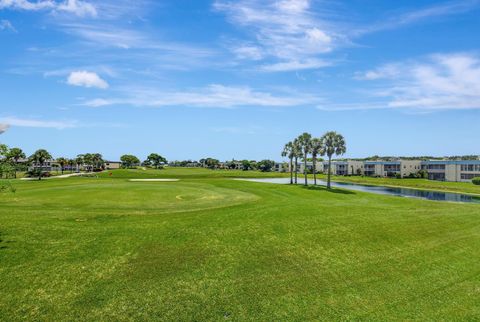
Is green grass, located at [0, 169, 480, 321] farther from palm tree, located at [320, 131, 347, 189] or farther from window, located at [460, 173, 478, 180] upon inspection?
window, located at [460, 173, 478, 180]

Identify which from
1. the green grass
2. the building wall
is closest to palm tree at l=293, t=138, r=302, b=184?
the green grass

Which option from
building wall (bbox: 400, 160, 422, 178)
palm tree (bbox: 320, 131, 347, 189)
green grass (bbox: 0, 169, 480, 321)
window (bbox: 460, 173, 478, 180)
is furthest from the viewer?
building wall (bbox: 400, 160, 422, 178)

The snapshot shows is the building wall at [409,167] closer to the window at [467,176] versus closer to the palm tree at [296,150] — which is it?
the window at [467,176]

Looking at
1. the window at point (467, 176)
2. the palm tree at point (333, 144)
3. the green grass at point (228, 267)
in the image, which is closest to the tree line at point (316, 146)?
the palm tree at point (333, 144)

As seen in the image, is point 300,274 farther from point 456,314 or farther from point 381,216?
point 381,216

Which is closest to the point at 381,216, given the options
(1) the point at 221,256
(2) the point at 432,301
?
(2) the point at 432,301

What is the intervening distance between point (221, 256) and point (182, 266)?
240cm

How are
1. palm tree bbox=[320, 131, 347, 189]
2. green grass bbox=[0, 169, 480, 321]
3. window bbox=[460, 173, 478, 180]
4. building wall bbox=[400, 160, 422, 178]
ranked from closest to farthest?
green grass bbox=[0, 169, 480, 321]
palm tree bbox=[320, 131, 347, 189]
window bbox=[460, 173, 478, 180]
building wall bbox=[400, 160, 422, 178]

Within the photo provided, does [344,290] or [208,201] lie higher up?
[208,201]

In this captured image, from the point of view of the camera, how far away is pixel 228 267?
17656 millimetres

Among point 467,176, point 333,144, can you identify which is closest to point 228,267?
point 333,144

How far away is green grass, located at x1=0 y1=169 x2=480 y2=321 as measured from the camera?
14.1 m

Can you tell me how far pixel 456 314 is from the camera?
1491 cm

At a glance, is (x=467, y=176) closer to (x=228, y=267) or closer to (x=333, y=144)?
(x=333, y=144)
